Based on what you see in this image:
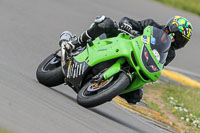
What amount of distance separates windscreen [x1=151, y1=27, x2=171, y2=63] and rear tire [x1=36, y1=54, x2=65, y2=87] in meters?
1.27

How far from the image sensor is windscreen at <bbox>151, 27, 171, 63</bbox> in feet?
21.6

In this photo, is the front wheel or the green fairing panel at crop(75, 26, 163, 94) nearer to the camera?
the front wheel

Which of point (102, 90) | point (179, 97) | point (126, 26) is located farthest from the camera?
point (179, 97)

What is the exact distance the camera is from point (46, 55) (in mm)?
9938

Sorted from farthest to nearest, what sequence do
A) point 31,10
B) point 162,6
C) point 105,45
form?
point 162,6
point 31,10
point 105,45

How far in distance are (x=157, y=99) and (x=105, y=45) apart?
275cm

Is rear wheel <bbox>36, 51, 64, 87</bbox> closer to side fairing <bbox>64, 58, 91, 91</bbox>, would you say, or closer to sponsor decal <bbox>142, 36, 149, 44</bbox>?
side fairing <bbox>64, 58, 91, 91</bbox>

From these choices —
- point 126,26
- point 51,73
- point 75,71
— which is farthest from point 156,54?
point 51,73

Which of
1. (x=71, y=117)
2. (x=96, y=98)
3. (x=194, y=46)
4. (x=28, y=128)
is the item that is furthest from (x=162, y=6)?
(x=28, y=128)

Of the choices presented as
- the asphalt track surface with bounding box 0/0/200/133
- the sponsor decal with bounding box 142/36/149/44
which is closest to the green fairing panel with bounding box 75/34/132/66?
the sponsor decal with bounding box 142/36/149/44

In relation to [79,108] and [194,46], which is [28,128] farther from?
[194,46]

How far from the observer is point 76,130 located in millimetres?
4457

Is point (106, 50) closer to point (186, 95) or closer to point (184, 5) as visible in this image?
point (186, 95)

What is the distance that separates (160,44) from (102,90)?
990 millimetres
